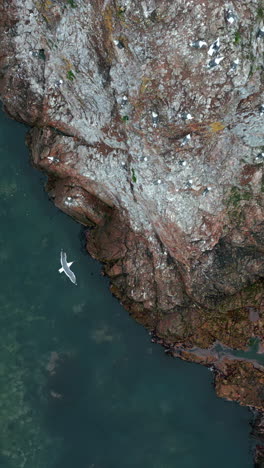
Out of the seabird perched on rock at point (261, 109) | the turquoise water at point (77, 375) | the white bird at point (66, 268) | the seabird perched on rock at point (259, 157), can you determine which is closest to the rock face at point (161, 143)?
the seabird perched on rock at point (259, 157)

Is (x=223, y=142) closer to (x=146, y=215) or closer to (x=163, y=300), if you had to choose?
(x=146, y=215)

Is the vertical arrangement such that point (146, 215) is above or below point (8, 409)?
above

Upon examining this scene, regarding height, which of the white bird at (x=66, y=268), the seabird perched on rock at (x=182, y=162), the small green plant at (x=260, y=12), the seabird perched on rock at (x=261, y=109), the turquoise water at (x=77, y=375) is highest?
the small green plant at (x=260, y=12)

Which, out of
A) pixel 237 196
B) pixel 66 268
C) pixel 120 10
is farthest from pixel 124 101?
pixel 66 268

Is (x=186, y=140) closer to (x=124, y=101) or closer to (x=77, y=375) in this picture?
(x=124, y=101)

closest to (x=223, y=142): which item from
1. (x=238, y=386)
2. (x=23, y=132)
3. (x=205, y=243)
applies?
(x=205, y=243)

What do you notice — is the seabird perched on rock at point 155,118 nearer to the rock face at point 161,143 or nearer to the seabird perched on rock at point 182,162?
the rock face at point 161,143
